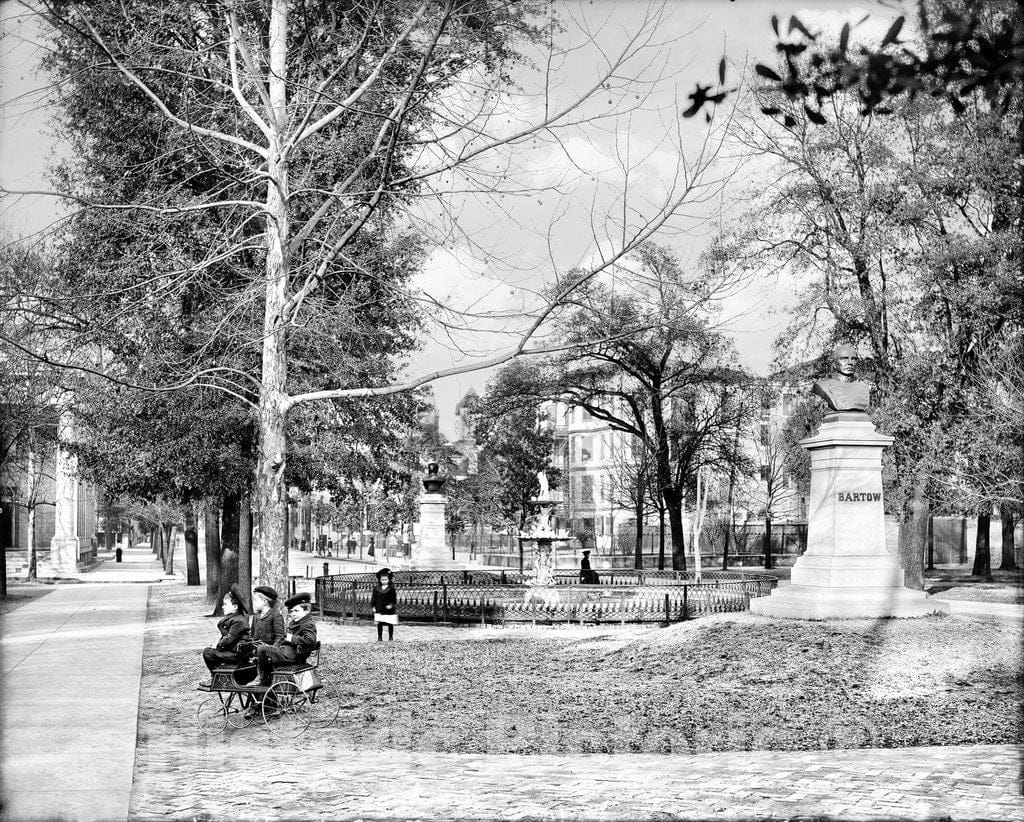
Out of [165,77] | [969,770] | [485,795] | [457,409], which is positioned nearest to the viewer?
[485,795]

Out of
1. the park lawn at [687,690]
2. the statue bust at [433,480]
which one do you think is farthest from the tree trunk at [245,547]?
the statue bust at [433,480]

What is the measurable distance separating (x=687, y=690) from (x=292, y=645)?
14.1 feet

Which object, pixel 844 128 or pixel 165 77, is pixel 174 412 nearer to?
pixel 165 77

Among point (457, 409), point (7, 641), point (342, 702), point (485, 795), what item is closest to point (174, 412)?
point (7, 641)

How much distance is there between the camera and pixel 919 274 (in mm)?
26594

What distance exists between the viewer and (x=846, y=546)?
1708 centimetres

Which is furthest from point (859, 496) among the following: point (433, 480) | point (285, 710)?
point (433, 480)

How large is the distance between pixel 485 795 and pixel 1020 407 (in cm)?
1857

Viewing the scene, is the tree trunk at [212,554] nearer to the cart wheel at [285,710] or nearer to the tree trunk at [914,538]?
the cart wheel at [285,710]

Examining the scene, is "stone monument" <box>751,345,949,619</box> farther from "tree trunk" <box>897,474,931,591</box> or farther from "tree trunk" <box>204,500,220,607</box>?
"tree trunk" <box>204,500,220,607</box>

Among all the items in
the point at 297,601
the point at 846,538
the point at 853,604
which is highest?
the point at 846,538

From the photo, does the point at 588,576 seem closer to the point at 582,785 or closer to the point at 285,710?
the point at 285,710

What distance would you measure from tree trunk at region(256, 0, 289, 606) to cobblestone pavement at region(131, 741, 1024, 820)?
13.6 feet

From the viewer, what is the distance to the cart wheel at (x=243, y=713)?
1096 cm
